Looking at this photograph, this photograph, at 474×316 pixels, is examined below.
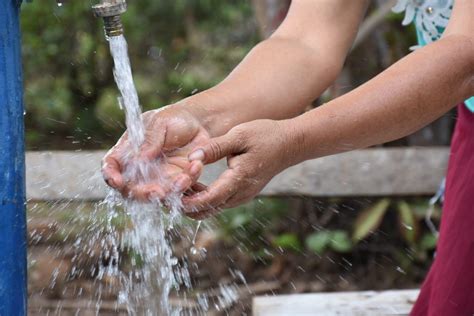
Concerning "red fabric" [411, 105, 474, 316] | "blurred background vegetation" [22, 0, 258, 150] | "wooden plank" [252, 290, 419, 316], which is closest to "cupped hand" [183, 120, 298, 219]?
"red fabric" [411, 105, 474, 316]

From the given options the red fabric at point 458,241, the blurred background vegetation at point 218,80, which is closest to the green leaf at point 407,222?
the blurred background vegetation at point 218,80

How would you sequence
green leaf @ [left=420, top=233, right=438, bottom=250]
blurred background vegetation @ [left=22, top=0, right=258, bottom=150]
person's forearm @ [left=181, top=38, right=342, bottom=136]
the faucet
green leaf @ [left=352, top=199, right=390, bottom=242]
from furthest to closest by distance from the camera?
1. blurred background vegetation @ [left=22, top=0, right=258, bottom=150]
2. green leaf @ [left=420, top=233, right=438, bottom=250]
3. green leaf @ [left=352, top=199, right=390, bottom=242]
4. person's forearm @ [left=181, top=38, right=342, bottom=136]
5. the faucet

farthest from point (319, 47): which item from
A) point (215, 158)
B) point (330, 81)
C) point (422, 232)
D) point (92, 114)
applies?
point (92, 114)

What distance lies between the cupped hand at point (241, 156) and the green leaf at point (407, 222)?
7.61ft

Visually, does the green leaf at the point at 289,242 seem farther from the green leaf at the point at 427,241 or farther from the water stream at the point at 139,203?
the water stream at the point at 139,203

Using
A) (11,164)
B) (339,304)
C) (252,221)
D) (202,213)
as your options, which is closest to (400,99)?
(202,213)

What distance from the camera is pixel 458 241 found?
1789mm

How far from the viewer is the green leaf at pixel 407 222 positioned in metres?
3.75

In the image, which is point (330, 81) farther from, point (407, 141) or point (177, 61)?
point (177, 61)

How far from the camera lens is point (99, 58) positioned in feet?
14.8

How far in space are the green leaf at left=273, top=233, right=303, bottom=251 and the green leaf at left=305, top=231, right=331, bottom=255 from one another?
0.16 ft

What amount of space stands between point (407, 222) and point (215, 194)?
2425 millimetres

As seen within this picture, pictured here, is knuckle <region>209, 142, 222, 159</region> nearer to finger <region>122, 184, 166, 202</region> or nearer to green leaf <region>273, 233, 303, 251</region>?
finger <region>122, 184, 166, 202</region>

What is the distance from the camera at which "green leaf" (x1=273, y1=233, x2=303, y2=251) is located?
3.91m
